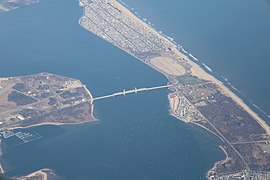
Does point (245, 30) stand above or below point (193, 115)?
above

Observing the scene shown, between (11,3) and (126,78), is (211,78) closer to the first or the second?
(126,78)

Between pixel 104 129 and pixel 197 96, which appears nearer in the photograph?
pixel 104 129

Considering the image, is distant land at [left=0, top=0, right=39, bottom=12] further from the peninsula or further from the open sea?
the peninsula

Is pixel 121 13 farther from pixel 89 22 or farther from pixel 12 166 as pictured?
pixel 12 166

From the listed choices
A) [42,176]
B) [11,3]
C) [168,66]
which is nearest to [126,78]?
[168,66]

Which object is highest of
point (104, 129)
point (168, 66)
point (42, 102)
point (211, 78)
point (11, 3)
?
point (11, 3)

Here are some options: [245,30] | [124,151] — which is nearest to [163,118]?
[124,151]

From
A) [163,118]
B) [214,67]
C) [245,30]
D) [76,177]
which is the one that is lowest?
[76,177]
